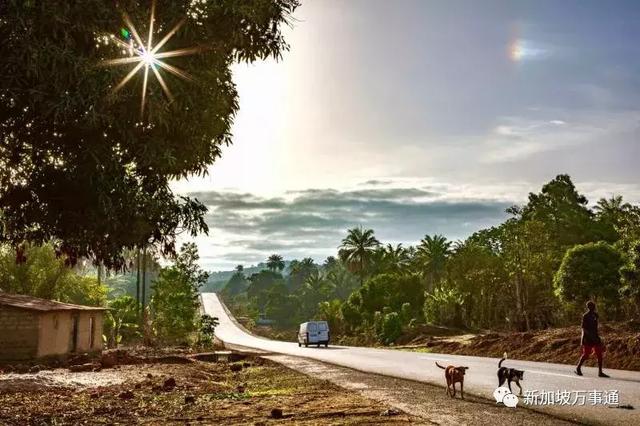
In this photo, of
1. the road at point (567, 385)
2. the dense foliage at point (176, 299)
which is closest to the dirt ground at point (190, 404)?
the road at point (567, 385)

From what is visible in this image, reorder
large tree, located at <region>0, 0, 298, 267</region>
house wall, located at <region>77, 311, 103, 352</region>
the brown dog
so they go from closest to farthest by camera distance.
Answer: large tree, located at <region>0, 0, 298, 267</region>, the brown dog, house wall, located at <region>77, 311, 103, 352</region>

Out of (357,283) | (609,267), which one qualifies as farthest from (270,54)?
(357,283)

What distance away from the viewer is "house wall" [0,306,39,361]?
30156 millimetres

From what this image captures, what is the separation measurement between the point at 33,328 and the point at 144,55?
25.1 metres

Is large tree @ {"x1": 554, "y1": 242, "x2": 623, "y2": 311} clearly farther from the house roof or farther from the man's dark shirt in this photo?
the house roof

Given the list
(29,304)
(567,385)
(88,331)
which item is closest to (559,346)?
(567,385)

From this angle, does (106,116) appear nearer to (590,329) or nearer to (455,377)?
(455,377)

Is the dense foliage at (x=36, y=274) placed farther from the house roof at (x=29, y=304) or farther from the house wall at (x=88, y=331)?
the house roof at (x=29, y=304)

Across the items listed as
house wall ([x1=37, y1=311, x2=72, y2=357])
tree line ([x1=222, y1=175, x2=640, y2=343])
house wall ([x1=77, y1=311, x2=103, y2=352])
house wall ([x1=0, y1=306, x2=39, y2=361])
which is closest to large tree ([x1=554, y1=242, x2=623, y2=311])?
tree line ([x1=222, y1=175, x2=640, y2=343])

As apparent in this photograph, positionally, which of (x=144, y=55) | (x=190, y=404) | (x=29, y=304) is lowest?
(x=190, y=404)

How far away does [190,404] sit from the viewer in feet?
40.4

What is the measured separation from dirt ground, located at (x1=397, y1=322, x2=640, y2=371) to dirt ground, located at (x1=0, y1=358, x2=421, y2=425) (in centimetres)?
1014

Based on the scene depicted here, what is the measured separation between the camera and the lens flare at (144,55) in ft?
32.4

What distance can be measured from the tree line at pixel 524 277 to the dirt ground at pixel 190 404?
25.8 meters
